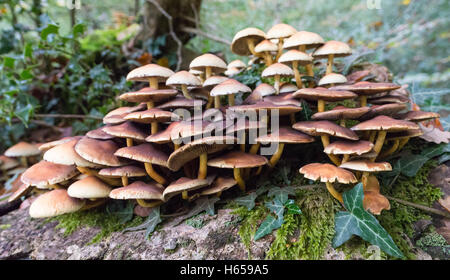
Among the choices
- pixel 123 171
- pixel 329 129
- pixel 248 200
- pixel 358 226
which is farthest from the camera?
pixel 248 200

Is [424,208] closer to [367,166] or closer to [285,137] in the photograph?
[367,166]

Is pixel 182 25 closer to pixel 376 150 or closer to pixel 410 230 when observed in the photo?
pixel 376 150

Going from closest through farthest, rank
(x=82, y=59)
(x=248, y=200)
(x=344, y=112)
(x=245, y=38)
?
(x=344, y=112) < (x=248, y=200) < (x=245, y=38) < (x=82, y=59)

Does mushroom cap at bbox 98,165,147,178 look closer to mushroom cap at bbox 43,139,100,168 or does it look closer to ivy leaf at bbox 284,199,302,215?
mushroom cap at bbox 43,139,100,168

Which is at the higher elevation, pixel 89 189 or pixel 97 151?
pixel 97 151

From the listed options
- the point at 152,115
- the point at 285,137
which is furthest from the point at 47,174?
the point at 285,137

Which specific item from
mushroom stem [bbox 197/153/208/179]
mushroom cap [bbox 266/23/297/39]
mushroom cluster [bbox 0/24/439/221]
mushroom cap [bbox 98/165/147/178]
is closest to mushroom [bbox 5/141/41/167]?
mushroom cluster [bbox 0/24/439/221]
